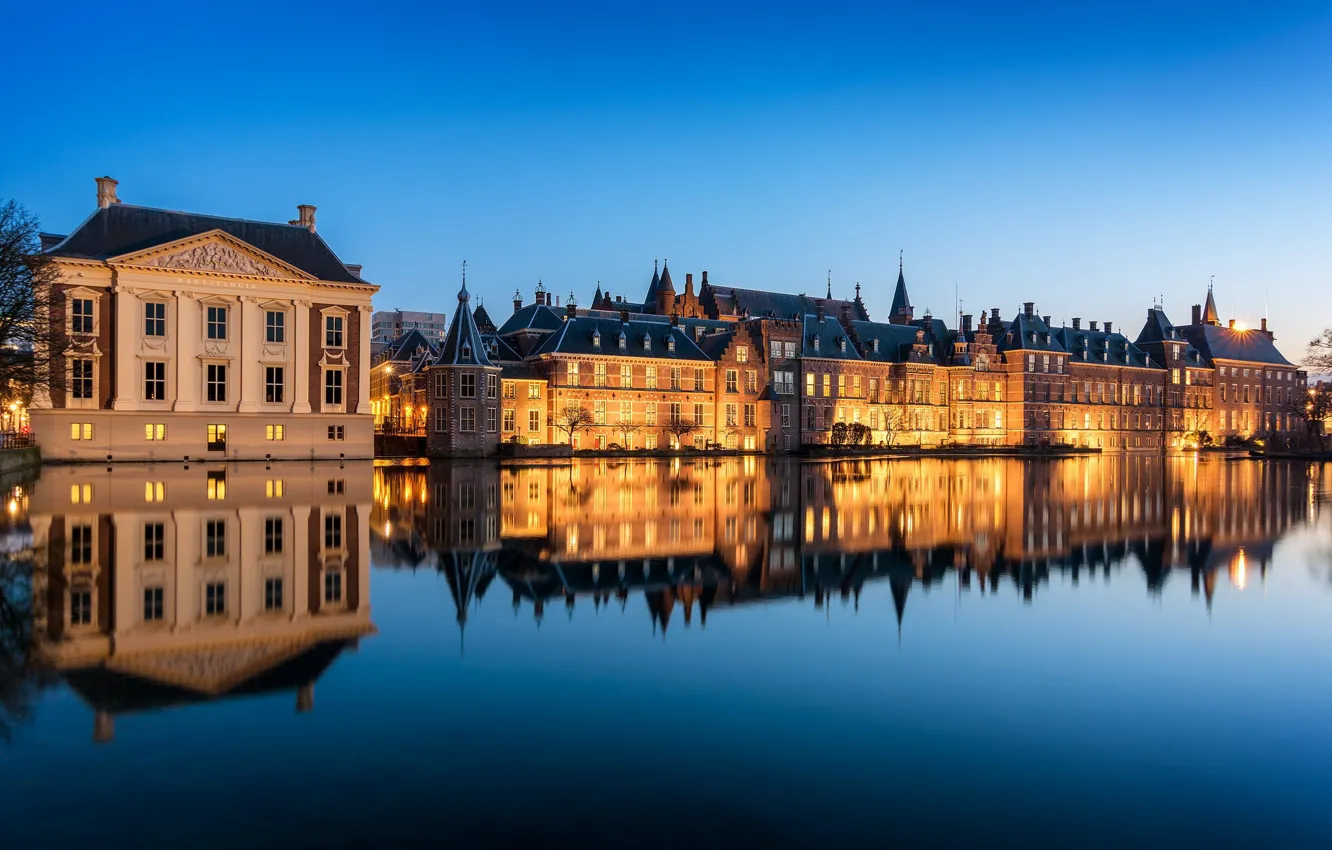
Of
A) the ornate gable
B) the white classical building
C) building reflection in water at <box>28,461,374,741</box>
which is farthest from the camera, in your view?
the ornate gable

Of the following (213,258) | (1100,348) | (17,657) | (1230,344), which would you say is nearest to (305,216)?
(213,258)

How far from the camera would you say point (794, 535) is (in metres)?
19.1

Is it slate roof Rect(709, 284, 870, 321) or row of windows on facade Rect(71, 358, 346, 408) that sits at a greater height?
slate roof Rect(709, 284, 870, 321)

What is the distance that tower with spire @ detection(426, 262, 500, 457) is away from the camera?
54469 millimetres

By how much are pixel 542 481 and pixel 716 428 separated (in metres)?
35.4

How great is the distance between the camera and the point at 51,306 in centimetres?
4150

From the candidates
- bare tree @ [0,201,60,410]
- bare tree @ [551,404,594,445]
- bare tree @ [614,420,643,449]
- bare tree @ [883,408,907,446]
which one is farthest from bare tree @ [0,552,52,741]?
bare tree @ [883,408,907,446]

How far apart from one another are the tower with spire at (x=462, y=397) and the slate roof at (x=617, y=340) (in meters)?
7.61

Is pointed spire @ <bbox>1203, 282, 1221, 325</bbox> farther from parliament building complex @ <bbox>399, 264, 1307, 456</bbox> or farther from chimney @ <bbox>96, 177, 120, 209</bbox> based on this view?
chimney @ <bbox>96, 177, 120, 209</bbox>

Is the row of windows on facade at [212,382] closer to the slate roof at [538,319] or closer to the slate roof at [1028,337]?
the slate roof at [538,319]

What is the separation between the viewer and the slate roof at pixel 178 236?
145 feet

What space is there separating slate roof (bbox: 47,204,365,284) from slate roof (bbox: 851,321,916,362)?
4259 centimetres

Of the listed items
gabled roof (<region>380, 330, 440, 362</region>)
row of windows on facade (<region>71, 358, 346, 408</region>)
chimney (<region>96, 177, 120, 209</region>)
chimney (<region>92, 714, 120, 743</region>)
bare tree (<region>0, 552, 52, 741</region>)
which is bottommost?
chimney (<region>92, 714, 120, 743</region>)

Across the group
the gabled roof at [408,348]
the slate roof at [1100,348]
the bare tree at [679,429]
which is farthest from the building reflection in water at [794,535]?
the slate roof at [1100,348]
